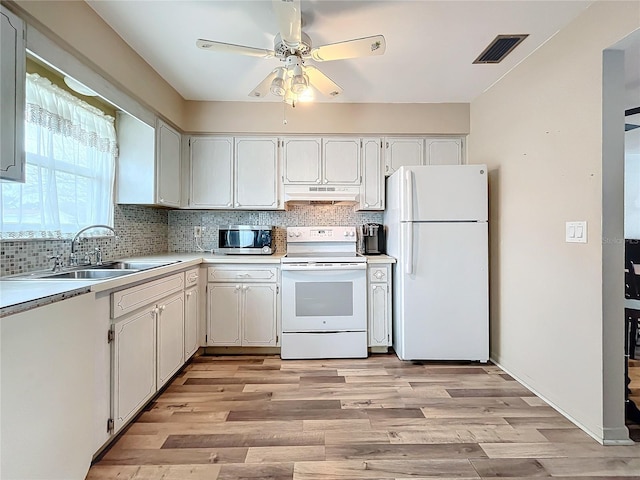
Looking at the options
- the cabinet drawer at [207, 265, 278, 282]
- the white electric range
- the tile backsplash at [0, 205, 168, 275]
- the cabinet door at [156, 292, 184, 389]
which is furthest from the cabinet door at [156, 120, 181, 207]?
the white electric range

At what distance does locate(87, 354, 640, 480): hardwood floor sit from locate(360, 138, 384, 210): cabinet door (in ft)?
5.47

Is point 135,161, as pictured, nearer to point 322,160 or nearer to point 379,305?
point 322,160

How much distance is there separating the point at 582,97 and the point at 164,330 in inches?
118

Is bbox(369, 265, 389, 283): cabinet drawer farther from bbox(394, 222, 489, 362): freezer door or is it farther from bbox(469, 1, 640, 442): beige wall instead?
bbox(469, 1, 640, 442): beige wall

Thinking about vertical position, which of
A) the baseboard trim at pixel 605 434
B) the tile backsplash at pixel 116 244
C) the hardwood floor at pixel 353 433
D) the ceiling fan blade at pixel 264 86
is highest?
the ceiling fan blade at pixel 264 86

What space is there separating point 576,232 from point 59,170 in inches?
130

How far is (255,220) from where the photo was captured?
348 centimetres

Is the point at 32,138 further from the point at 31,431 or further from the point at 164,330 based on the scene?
the point at 31,431

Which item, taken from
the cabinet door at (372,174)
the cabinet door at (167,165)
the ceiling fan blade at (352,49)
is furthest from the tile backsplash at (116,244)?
the cabinet door at (372,174)

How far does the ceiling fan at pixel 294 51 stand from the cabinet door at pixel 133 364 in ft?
5.30

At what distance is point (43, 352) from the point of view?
3.69 feet

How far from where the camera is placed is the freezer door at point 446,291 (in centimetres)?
262

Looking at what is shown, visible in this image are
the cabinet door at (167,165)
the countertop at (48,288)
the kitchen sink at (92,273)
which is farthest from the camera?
the cabinet door at (167,165)

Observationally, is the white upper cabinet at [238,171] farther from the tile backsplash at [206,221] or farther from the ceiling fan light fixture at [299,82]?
the ceiling fan light fixture at [299,82]
